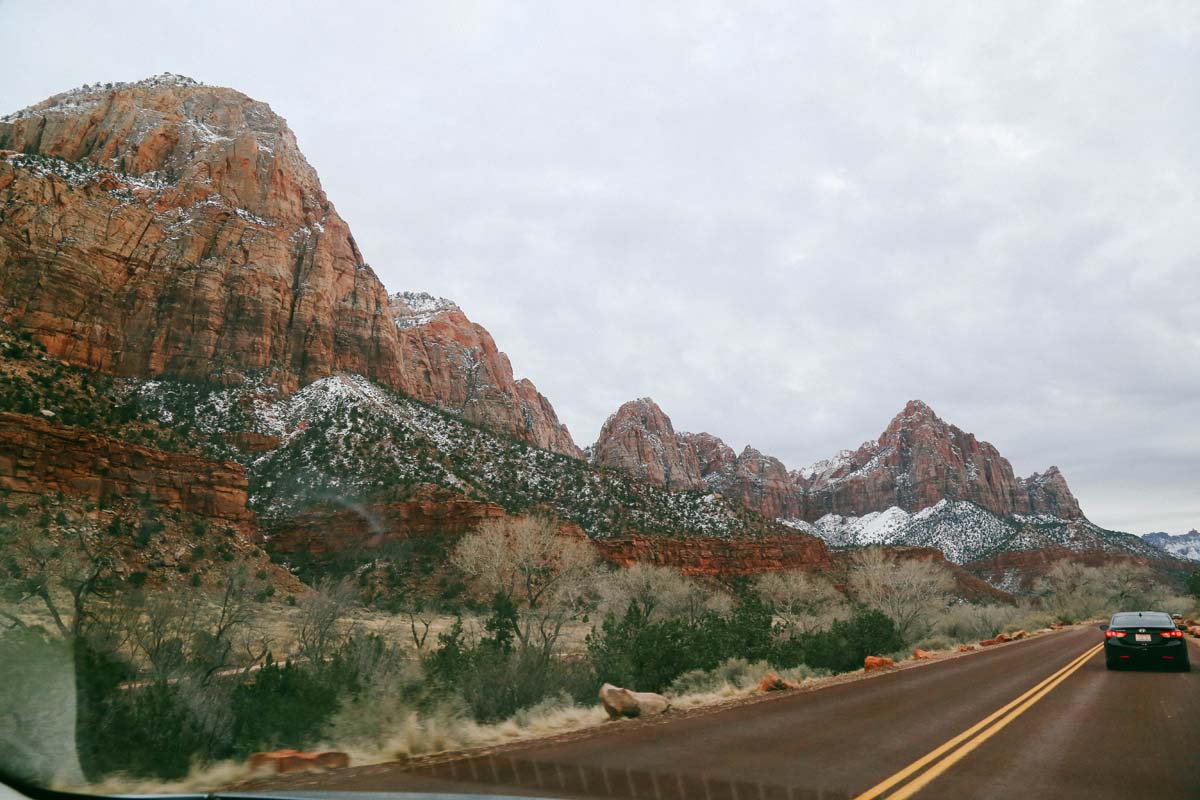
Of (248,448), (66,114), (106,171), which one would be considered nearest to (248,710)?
(248,448)

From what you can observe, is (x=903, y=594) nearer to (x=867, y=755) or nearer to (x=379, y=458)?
(x=867, y=755)

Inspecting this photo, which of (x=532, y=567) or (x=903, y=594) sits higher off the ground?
(x=532, y=567)

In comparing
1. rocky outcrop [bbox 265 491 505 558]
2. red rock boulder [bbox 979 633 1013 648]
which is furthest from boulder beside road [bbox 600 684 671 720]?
rocky outcrop [bbox 265 491 505 558]

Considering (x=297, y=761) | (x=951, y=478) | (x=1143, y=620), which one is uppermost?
(x=951, y=478)

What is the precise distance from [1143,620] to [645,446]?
499ft

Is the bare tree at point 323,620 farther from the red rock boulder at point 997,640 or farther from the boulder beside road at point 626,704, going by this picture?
the red rock boulder at point 997,640

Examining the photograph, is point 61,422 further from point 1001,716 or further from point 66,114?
point 66,114

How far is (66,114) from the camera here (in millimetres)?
77562

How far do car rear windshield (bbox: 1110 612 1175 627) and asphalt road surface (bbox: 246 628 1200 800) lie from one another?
5236 millimetres

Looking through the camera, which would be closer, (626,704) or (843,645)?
(626,704)

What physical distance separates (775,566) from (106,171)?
80283mm

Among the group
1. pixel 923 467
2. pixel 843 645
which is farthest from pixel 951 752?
pixel 923 467

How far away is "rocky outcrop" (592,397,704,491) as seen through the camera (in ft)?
541

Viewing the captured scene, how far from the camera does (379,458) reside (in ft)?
185
